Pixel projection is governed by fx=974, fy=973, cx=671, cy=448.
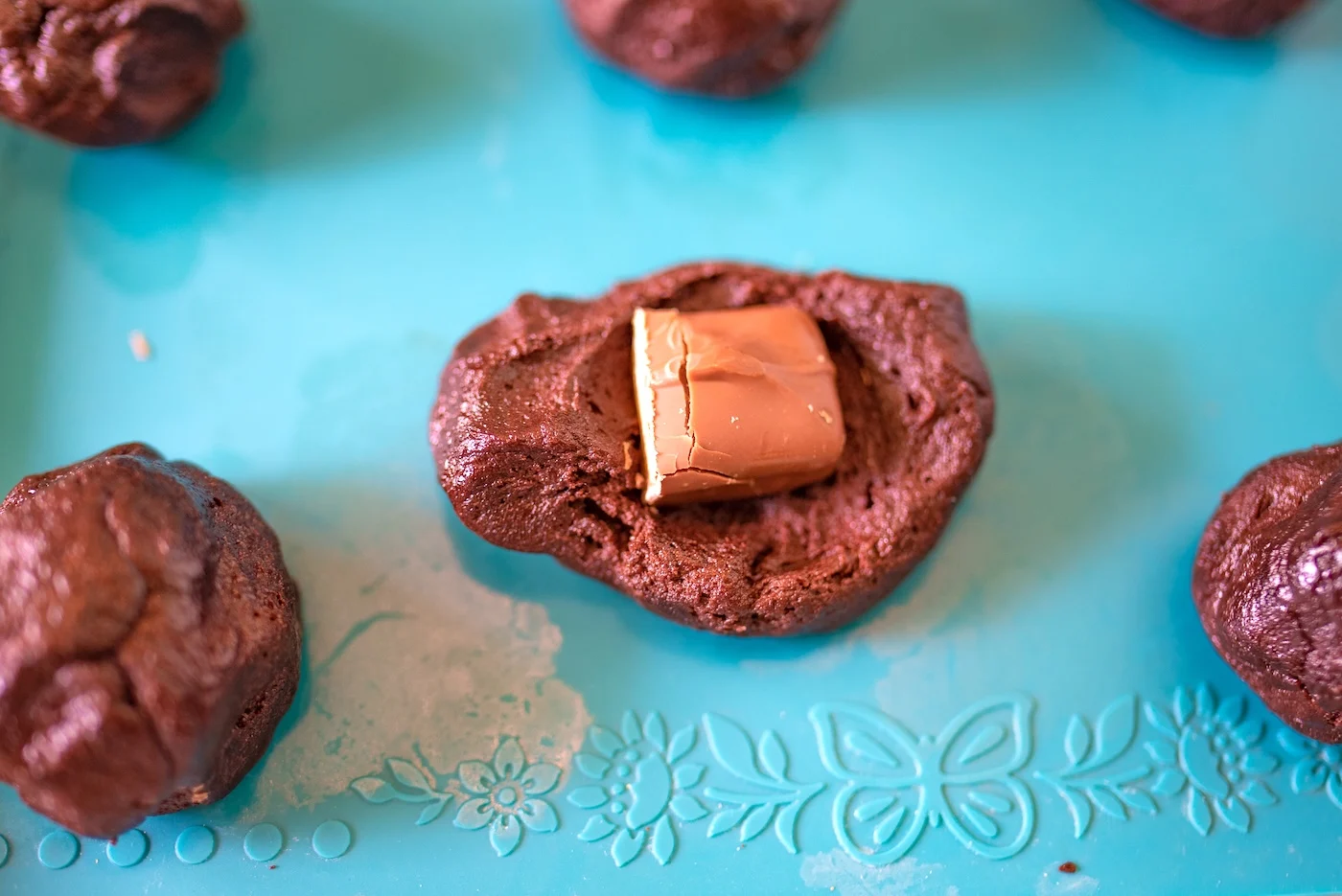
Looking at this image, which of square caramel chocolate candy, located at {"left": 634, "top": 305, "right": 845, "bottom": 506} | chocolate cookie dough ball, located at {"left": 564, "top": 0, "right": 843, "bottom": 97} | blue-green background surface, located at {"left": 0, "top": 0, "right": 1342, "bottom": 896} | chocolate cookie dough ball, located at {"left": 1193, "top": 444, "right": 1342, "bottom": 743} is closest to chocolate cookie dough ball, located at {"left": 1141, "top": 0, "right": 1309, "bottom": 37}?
blue-green background surface, located at {"left": 0, "top": 0, "right": 1342, "bottom": 896}

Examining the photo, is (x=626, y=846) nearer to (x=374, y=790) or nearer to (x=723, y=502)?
(x=374, y=790)

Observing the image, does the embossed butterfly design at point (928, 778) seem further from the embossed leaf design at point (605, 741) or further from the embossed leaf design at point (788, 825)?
the embossed leaf design at point (605, 741)

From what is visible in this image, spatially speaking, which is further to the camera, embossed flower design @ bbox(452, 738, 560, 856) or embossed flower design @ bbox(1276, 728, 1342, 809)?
embossed flower design @ bbox(1276, 728, 1342, 809)

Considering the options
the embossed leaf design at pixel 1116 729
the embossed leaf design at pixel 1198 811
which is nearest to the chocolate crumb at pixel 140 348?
the embossed leaf design at pixel 1116 729

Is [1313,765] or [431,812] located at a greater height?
[1313,765]

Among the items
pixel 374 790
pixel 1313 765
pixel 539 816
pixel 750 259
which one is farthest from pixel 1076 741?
pixel 374 790

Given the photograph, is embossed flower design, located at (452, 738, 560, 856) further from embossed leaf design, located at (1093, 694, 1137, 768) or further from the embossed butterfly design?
embossed leaf design, located at (1093, 694, 1137, 768)
